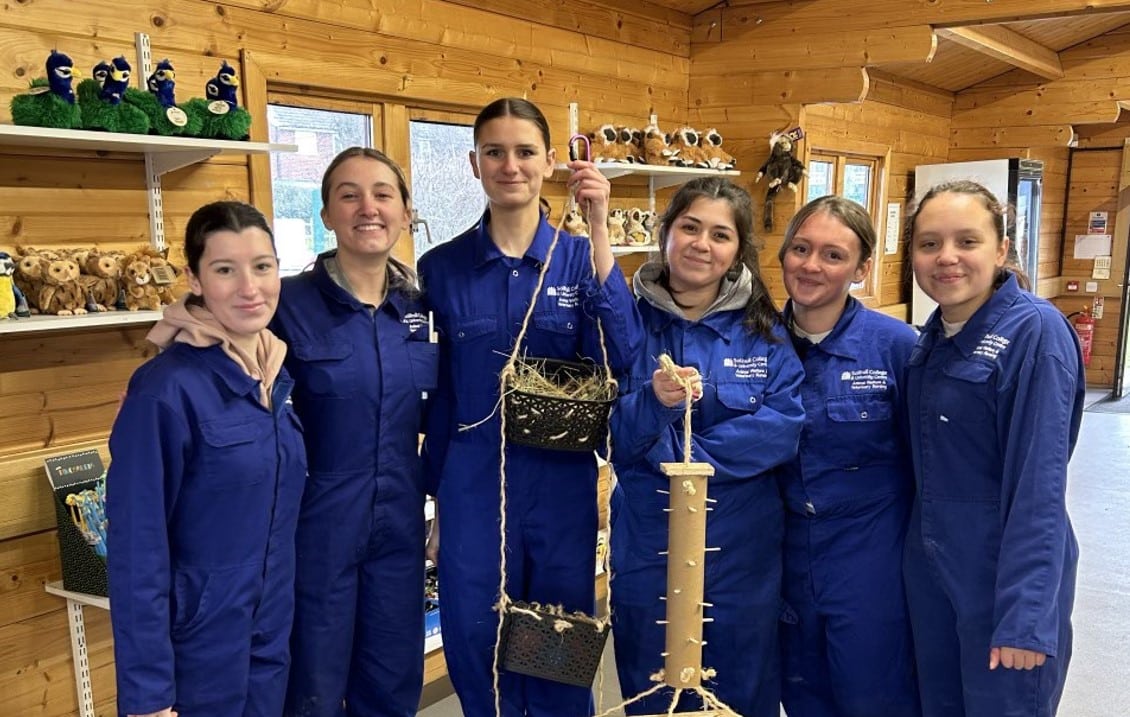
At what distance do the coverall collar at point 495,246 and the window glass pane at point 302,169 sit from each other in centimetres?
101

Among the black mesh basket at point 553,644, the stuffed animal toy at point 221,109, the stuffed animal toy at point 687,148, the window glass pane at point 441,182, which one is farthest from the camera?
the stuffed animal toy at point 687,148

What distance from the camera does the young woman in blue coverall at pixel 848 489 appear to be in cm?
189

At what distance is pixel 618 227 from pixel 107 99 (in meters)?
2.11

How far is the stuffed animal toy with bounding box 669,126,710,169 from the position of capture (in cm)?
402

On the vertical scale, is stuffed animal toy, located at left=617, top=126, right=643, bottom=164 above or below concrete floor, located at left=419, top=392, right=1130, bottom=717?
above

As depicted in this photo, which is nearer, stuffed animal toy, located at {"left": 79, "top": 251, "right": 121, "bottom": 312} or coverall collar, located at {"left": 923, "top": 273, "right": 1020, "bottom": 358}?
coverall collar, located at {"left": 923, "top": 273, "right": 1020, "bottom": 358}


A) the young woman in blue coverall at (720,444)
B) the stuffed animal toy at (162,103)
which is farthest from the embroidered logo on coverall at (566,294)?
the stuffed animal toy at (162,103)

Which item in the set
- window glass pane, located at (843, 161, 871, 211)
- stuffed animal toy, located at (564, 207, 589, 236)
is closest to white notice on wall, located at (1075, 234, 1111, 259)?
window glass pane, located at (843, 161, 871, 211)

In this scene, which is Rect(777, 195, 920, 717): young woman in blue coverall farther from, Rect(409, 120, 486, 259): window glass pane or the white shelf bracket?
the white shelf bracket

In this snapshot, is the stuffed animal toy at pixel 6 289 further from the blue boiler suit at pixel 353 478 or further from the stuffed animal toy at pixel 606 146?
the stuffed animal toy at pixel 606 146

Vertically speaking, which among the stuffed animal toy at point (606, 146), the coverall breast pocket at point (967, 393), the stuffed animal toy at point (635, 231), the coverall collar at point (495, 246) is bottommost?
the coverall breast pocket at point (967, 393)

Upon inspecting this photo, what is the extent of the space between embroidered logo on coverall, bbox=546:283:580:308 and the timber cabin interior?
92cm

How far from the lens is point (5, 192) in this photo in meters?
2.10

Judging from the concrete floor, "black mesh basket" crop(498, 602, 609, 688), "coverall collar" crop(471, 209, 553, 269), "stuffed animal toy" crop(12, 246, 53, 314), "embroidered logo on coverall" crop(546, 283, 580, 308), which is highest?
"coverall collar" crop(471, 209, 553, 269)
